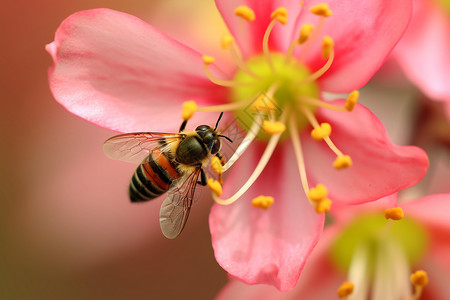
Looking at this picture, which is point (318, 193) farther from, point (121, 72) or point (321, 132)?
point (121, 72)

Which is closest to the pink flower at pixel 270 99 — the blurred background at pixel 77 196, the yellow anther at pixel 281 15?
the yellow anther at pixel 281 15

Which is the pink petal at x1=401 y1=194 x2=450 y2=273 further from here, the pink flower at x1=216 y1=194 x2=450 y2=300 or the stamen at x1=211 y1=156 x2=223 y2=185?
the stamen at x1=211 y1=156 x2=223 y2=185

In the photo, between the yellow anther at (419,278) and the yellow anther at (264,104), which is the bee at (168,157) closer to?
the yellow anther at (264,104)

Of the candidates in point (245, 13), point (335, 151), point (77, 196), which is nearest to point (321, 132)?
point (335, 151)

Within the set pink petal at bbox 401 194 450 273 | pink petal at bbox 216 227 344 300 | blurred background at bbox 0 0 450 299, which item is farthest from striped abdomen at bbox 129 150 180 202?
blurred background at bbox 0 0 450 299

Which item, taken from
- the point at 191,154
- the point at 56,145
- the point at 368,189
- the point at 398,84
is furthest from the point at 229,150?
the point at 56,145
